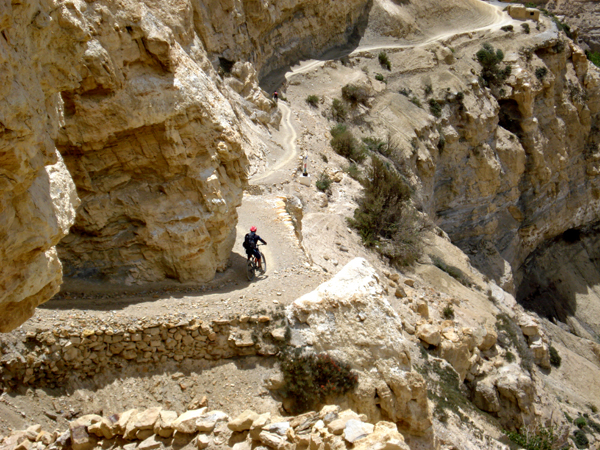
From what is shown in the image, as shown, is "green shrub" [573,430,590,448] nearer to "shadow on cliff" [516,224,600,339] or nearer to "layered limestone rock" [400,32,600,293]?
"layered limestone rock" [400,32,600,293]

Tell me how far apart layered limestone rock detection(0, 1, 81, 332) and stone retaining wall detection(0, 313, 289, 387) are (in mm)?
2280

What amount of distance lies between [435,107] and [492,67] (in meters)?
6.93

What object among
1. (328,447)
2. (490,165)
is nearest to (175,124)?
(328,447)

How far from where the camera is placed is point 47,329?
7992mm

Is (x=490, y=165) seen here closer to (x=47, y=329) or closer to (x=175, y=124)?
(x=175, y=124)

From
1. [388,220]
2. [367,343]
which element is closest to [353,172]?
[388,220]

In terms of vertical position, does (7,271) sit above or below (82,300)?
above

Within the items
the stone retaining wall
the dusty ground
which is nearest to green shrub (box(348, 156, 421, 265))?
the dusty ground

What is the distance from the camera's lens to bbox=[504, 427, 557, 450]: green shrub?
491 inches

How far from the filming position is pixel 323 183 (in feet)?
68.5

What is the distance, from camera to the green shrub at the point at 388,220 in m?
18.8

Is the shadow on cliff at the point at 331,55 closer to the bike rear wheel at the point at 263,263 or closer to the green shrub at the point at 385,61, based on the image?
the green shrub at the point at 385,61

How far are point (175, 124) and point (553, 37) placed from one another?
1487 inches

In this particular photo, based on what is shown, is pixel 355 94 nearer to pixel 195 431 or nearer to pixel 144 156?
pixel 144 156
